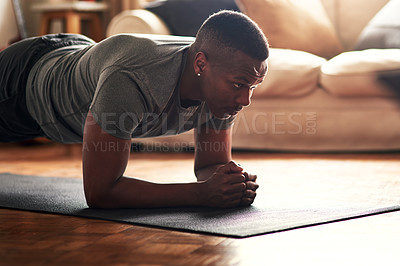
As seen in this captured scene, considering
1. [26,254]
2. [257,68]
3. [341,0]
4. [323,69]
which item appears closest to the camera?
[26,254]

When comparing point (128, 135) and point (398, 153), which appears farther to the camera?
point (398, 153)

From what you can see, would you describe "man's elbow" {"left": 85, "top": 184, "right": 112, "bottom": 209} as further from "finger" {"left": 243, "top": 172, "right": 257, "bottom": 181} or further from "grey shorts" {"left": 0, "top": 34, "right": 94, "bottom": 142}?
"grey shorts" {"left": 0, "top": 34, "right": 94, "bottom": 142}

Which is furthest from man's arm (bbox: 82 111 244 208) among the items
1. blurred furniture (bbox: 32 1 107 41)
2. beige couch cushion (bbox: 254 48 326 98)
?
blurred furniture (bbox: 32 1 107 41)

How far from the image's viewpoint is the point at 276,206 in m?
1.74

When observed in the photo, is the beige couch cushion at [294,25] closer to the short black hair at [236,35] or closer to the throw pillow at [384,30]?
the throw pillow at [384,30]

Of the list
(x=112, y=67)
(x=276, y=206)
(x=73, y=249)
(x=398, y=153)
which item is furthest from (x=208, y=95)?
(x=398, y=153)

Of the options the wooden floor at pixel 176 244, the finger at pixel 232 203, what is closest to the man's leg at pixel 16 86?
the wooden floor at pixel 176 244

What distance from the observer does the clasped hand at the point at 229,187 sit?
165 cm

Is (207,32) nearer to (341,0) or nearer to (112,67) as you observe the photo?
(112,67)

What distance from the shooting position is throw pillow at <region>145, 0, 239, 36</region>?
3.44 meters

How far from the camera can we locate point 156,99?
1639mm

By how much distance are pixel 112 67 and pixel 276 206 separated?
0.60 meters

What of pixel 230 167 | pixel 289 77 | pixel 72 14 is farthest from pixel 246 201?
pixel 72 14

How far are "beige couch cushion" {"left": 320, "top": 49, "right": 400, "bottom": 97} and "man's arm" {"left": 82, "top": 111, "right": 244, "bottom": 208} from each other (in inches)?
58.8
